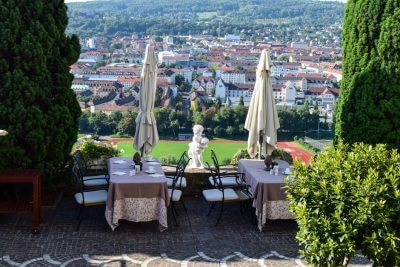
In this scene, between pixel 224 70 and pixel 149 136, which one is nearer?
pixel 149 136

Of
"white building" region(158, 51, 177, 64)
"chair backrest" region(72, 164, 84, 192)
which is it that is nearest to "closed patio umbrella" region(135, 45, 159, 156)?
"chair backrest" region(72, 164, 84, 192)

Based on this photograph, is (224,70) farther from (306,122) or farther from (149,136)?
(149,136)

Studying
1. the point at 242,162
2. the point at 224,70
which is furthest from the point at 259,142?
the point at 224,70

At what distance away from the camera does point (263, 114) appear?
9047mm

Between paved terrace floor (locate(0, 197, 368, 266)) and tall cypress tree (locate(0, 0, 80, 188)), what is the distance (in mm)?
914

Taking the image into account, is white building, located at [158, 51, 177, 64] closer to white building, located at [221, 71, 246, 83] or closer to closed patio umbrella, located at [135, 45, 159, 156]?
white building, located at [221, 71, 246, 83]

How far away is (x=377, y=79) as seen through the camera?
30.0ft

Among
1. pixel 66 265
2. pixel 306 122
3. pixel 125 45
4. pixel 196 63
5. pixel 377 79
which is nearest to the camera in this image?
pixel 66 265

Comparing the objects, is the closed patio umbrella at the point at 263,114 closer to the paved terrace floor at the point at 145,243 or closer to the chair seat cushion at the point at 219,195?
the chair seat cushion at the point at 219,195

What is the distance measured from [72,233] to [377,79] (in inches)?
211

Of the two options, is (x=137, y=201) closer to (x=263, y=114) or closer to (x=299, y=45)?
(x=263, y=114)

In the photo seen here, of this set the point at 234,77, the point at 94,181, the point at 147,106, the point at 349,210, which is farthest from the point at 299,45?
the point at 349,210

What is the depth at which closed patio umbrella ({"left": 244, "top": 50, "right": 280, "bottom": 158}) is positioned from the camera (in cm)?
895

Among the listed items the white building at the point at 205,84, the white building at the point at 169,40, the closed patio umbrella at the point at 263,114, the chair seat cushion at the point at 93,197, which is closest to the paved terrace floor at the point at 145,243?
the chair seat cushion at the point at 93,197
